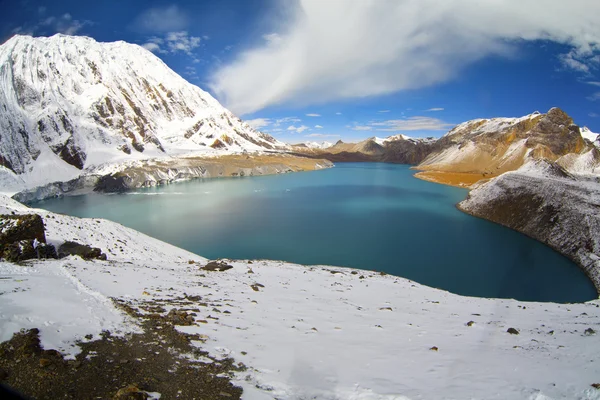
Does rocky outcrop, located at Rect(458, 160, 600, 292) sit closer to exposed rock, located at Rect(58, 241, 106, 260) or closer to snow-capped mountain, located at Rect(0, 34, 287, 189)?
exposed rock, located at Rect(58, 241, 106, 260)

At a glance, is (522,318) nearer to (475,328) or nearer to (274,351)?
(475,328)

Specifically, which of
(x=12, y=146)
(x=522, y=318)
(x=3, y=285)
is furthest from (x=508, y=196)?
(x=12, y=146)

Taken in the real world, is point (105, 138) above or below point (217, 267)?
above

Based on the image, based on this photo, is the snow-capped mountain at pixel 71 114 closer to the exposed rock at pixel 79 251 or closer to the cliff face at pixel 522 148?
the exposed rock at pixel 79 251

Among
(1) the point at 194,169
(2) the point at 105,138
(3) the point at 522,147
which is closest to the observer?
(3) the point at 522,147

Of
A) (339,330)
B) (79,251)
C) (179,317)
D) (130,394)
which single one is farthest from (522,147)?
(130,394)

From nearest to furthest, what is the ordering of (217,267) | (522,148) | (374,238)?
(217,267)
(374,238)
(522,148)

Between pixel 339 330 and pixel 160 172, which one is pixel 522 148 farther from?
pixel 339 330
